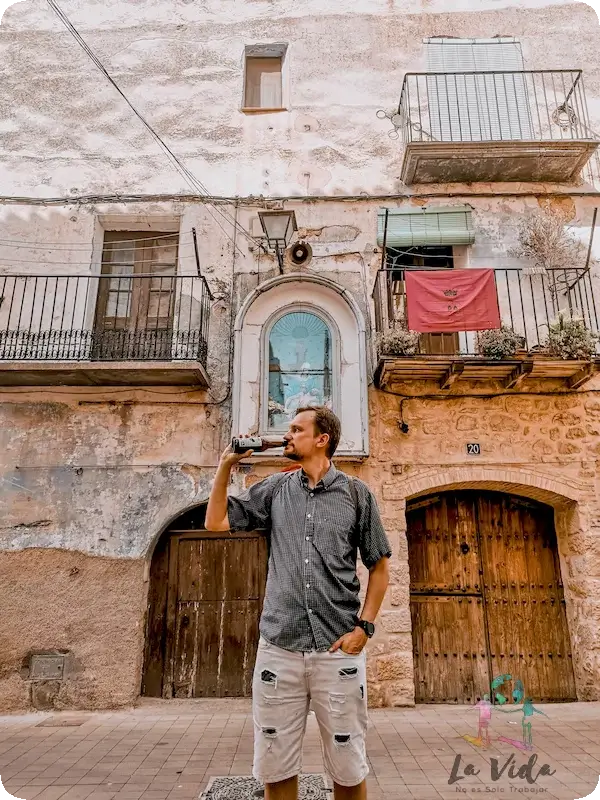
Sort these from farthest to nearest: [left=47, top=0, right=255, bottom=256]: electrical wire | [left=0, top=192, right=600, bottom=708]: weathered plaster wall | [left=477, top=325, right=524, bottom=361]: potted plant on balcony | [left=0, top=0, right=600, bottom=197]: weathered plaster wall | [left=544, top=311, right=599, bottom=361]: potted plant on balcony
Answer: [left=0, top=0, right=600, bottom=197]: weathered plaster wall
[left=47, top=0, right=255, bottom=256]: electrical wire
[left=477, top=325, right=524, bottom=361]: potted plant on balcony
[left=544, top=311, right=599, bottom=361]: potted plant on balcony
[left=0, top=192, right=600, bottom=708]: weathered plaster wall

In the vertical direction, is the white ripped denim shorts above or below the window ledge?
below

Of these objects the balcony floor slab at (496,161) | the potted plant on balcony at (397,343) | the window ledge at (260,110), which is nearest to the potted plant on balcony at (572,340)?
the potted plant on balcony at (397,343)

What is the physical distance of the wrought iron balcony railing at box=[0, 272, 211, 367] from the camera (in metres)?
7.51

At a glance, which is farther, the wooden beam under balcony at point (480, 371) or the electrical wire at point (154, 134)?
the electrical wire at point (154, 134)

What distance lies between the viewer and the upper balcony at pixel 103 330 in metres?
7.04

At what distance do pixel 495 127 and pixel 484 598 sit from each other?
706 centimetres

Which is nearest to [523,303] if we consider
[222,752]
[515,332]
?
[515,332]

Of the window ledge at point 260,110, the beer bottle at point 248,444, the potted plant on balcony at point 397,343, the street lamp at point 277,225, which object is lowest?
the beer bottle at point 248,444

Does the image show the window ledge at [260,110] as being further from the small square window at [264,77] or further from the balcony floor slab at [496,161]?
the balcony floor slab at [496,161]

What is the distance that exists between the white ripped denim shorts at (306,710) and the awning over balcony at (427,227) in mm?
6851

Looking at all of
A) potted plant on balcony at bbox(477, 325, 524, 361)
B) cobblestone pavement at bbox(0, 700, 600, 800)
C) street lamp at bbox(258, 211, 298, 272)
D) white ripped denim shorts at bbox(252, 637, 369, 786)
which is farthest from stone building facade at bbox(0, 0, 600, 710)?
white ripped denim shorts at bbox(252, 637, 369, 786)

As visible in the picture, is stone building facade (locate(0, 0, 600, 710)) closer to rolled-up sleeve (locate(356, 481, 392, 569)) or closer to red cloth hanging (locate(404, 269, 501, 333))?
red cloth hanging (locate(404, 269, 501, 333))

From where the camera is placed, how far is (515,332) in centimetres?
738

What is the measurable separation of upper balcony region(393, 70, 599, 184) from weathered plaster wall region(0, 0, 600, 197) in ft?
1.21
